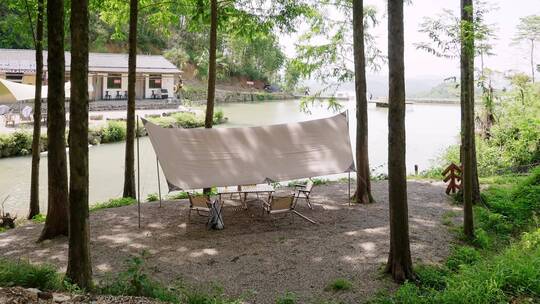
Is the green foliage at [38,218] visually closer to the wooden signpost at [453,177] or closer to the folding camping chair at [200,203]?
the folding camping chair at [200,203]

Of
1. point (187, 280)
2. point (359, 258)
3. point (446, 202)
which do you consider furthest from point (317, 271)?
point (446, 202)

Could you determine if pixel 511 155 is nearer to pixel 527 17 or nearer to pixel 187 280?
pixel 527 17

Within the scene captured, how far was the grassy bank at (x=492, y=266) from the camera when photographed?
4848 mm

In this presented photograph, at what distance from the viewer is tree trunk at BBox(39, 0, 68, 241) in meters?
6.70

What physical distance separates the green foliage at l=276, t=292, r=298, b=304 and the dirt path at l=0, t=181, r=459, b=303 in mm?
101

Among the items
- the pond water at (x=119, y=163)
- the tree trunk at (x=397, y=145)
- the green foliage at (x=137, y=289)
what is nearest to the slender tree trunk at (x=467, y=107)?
the tree trunk at (x=397, y=145)

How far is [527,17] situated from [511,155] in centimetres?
941

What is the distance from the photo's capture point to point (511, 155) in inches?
620

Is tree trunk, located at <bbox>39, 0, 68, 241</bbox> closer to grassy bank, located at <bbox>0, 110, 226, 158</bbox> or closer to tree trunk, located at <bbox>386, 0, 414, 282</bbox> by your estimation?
tree trunk, located at <bbox>386, 0, 414, 282</bbox>

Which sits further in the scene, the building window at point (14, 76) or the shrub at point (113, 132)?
the building window at point (14, 76)

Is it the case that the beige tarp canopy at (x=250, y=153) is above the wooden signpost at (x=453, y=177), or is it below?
above

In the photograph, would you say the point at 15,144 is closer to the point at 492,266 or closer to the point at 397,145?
the point at 397,145

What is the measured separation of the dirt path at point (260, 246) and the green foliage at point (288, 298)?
0.10 meters

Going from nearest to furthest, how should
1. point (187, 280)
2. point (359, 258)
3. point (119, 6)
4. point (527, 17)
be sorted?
point (187, 280), point (359, 258), point (119, 6), point (527, 17)
